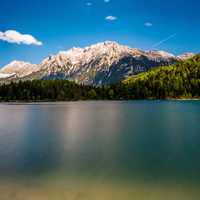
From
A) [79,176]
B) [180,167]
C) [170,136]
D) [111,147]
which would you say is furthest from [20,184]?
[170,136]

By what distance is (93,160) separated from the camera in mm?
27406

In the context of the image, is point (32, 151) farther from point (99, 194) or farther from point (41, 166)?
point (99, 194)

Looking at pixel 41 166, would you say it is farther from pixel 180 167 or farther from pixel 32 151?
pixel 180 167

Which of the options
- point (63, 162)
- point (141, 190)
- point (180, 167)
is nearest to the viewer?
point (141, 190)

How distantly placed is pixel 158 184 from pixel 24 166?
468 inches

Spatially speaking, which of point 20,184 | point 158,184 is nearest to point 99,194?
point 158,184

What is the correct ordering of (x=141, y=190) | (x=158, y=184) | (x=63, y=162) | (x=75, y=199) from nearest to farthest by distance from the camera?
(x=75, y=199) → (x=141, y=190) → (x=158, y=184) → (x=63, y=162)

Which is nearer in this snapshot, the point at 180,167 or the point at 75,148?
the point at 180,167

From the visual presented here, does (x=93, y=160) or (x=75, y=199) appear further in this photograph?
(x=93, y=160)

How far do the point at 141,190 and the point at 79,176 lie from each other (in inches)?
212

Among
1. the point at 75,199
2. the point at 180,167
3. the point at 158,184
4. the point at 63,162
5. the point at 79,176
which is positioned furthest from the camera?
the point at 63,162

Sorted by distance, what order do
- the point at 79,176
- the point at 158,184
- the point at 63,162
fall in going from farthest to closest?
the point at 63,162 → the point at 79,176 → the point at 158,184

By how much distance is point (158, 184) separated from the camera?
778 inches

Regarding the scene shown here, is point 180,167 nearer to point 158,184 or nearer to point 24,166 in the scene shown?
point 158,184
